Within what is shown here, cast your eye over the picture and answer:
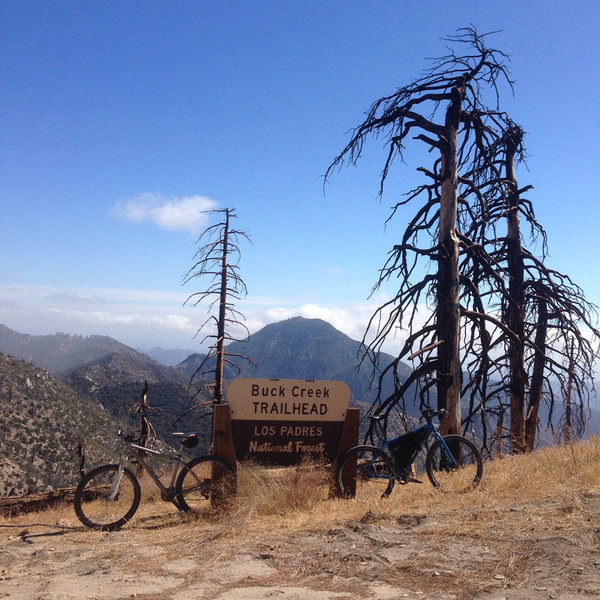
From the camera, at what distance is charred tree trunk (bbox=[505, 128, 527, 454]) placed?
12719 millimetres

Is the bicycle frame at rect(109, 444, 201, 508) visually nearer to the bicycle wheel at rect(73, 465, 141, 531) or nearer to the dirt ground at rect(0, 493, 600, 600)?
the bicycle wheel at rect(73, 465, 141, 531)

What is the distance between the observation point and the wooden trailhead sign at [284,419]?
776cm

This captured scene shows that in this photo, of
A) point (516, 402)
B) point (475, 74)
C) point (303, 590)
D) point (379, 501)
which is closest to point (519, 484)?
point (379, 501)

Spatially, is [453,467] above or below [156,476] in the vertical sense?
above

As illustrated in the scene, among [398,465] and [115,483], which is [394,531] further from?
[115,483]

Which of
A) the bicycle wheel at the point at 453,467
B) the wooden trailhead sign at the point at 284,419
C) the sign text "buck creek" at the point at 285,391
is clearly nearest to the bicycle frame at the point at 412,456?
the bicycle wheel at the point at 453,467

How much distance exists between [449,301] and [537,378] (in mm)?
5448

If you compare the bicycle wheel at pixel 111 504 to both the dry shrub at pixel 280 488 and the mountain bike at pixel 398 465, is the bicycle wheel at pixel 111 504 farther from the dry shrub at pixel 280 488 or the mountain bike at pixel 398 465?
the mountain bike at pixel 398 465

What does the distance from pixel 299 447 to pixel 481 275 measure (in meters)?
6.43

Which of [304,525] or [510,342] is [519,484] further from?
[510,342]

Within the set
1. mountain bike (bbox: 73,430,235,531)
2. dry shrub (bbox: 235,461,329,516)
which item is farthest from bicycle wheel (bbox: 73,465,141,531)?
dry shrub (bbox: 235,461,329,516)

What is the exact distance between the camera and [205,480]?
23.5 ft

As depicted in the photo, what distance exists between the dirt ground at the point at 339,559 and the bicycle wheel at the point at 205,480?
2.63 ft

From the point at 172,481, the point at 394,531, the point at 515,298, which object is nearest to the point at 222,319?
the point at 515,298
